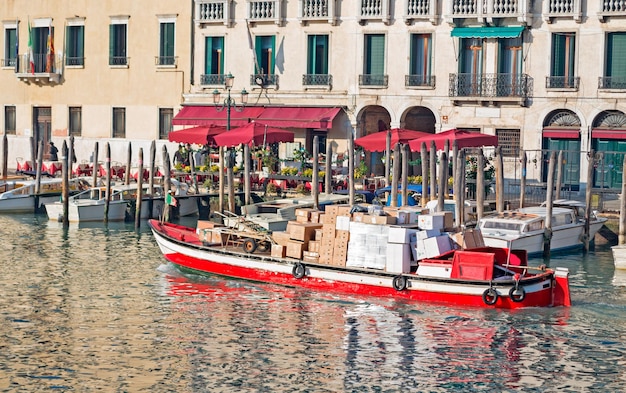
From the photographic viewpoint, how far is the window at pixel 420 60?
46.5 metres

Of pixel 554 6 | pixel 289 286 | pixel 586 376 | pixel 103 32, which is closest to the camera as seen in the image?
pixel 586 376

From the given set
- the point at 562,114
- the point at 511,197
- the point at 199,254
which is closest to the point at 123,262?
the point at 199,254

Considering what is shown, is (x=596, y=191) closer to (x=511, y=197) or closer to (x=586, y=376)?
(x=511, y=197)

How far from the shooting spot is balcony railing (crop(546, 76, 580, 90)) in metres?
44.2

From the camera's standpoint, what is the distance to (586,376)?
74.0 feet

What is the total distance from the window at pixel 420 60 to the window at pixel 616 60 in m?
6.30

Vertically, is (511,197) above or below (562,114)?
below

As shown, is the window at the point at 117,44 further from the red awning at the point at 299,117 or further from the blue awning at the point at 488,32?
the blue awning at the point at 488,32

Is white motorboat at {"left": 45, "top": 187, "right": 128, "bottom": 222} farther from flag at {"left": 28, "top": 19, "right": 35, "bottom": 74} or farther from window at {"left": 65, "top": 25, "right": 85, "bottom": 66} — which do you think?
flag at {"left": 28, "top": 19, "right": 35, "bottom": 74}

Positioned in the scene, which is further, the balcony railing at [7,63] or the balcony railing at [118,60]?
the balcony railing at [7,63]

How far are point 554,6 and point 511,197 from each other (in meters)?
6.74

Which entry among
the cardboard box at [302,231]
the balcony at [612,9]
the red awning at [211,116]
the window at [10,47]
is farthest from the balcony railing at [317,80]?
the cardboard box at [302,231]

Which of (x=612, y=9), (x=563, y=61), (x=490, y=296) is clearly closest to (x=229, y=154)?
(x=563, y=61)

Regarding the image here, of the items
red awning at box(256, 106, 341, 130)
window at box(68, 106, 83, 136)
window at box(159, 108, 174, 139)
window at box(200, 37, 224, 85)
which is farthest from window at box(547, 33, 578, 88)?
window at box(68, 106, 83, 136)
